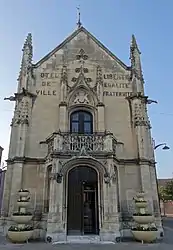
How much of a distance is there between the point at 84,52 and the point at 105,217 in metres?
12.2

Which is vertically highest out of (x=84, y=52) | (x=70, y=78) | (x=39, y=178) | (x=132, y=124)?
(x=84, y=52)

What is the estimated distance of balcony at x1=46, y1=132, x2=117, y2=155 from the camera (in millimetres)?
12807

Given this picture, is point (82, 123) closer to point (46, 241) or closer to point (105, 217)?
point (105, 217)

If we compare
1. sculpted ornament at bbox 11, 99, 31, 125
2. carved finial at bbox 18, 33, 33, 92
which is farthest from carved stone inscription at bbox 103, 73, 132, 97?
carved finial at bbox 18, 33, 33, 92

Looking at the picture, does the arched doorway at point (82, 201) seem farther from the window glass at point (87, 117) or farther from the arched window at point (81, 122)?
the window glass at point (87, 117)

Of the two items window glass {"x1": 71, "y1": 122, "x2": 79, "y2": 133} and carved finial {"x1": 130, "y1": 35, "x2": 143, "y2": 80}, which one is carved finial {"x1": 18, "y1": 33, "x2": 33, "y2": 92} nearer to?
window glass {"x1": 71, "y1": 122, "x2": 79, "y2": 133}

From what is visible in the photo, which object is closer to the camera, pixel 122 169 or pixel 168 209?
pixel 122 169

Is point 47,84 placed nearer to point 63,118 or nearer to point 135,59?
point 63,118

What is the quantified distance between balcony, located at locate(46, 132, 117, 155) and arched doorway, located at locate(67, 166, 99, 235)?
1.10 m

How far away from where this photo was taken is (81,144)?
13.1 meters

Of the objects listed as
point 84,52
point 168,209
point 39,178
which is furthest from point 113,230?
point 168,209

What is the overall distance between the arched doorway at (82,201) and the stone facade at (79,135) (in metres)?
0.52

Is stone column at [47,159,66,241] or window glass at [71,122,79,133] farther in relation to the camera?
window glass at [71,122,79,133]

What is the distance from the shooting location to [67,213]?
1253cm
